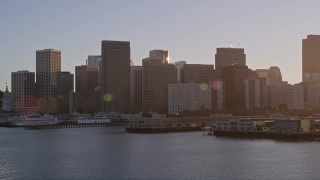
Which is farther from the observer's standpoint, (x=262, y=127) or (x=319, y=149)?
(x=262, y=127)

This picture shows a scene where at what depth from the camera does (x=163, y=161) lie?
60531 millimetres

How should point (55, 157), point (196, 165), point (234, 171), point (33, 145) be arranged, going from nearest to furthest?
point (234, 171) < point (196, 165) < point (55, 157) < point (33, 145)

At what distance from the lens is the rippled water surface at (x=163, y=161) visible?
169ft

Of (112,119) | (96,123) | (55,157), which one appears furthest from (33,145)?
(112,119)

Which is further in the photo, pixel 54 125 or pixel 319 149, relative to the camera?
pixel 54 125

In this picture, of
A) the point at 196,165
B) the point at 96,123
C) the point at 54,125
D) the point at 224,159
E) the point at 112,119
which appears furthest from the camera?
the point at 112,119

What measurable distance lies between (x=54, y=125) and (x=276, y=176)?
119850mm

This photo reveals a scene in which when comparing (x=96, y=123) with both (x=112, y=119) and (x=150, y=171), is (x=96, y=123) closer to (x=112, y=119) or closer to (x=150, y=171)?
(x=112, y=119)

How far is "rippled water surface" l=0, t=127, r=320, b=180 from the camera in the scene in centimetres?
5138

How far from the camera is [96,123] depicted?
175m

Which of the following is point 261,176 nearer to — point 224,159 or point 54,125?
point 224,159

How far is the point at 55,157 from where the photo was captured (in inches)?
2625

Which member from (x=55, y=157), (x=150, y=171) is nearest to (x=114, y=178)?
(x=150, y=171)

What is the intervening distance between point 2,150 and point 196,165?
3200 centimetres
